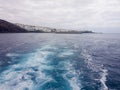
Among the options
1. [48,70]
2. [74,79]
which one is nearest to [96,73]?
[74,79]

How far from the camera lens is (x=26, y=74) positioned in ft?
64.1

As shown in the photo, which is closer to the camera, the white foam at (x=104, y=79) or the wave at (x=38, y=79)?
the wave at (x=38, y=79)

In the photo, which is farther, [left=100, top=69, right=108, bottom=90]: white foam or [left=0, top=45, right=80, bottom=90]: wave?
[left=100, top=69, right=108, bottom=90]: white foam

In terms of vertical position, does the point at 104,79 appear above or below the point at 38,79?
below

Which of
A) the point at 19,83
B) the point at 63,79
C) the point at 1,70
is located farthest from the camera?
the point at 1,70

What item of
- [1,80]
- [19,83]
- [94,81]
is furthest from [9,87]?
[94,81]

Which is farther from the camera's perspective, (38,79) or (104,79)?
(104,79)

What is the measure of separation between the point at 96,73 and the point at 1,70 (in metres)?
15.3

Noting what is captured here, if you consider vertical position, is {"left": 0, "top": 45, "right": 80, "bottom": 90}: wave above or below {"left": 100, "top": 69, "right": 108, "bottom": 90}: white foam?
above

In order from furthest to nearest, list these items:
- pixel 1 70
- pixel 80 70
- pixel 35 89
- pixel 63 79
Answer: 1. pixel 80 70
2. pixel 1 70
3. pixel 63 79
4. pixel 35 89

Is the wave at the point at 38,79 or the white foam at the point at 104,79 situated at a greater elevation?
the wave at the point at 38,79

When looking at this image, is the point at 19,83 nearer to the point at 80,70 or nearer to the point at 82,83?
the point at 82,83

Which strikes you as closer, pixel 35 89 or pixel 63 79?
pixel 35 89

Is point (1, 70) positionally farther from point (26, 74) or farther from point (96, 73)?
point (96, 73)
